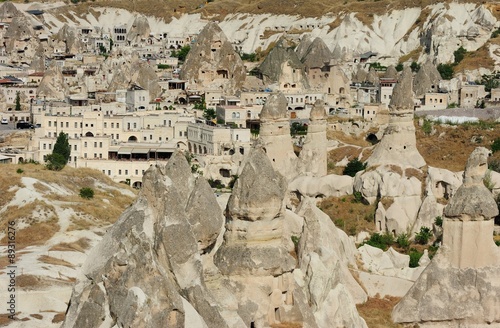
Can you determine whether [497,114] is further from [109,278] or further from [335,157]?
[109,278]

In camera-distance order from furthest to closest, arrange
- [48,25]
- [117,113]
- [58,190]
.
A: [48,25] → [117,113] → [58,190]

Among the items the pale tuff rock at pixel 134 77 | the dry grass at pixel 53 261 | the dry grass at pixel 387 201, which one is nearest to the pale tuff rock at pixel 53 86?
the pale tuff rock at pixel 134 77

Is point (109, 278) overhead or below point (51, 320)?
overhead

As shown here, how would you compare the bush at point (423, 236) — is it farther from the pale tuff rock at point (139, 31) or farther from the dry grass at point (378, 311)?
the pale tuff rock at point (139, 31)

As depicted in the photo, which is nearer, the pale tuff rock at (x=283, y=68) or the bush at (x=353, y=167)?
the bush at (x=353, y=167)

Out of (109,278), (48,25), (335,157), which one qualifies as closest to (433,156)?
(335,157)

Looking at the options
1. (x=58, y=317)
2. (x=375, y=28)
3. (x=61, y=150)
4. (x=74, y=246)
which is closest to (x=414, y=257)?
(x=74, y=246)

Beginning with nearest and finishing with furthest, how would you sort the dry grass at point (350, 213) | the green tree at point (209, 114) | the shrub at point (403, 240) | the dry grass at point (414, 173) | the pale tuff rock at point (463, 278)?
the pale tuff rock at point (463, 278)
the shrub at point (403, 240)
the dry grass at point (350, 213)
the dry grass at point (414, 173)
the green tree at point (209, 114)
